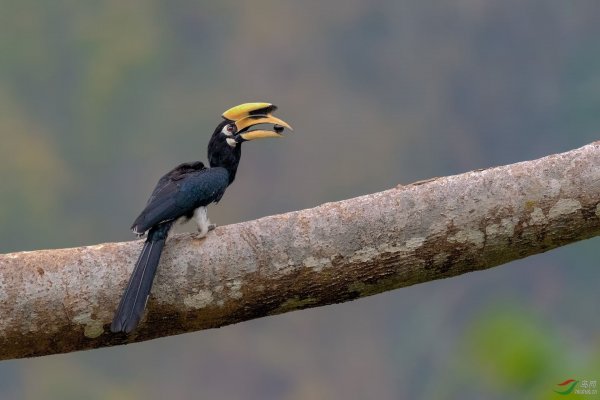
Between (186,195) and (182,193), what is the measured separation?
0.01 metres

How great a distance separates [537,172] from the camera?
8.45ft

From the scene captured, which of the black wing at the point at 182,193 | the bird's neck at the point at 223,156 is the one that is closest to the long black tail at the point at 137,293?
the black wing at the point at 182,193

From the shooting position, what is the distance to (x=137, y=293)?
2.45 metres

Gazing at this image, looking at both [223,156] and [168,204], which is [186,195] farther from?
[223,156]

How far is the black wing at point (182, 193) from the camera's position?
2.82 m

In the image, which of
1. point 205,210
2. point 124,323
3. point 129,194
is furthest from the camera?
point 129,194

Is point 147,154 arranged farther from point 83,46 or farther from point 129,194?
point 83,46

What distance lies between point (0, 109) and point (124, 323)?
6808 mm

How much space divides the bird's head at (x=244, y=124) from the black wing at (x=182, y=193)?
18 cm

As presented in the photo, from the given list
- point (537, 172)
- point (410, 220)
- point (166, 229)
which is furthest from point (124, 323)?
point (537, 172)

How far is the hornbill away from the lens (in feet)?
8.05

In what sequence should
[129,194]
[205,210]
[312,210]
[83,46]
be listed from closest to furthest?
[312,210]
[205,210]
[129,194]
[83,46]

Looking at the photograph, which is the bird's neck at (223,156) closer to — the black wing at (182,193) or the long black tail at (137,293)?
the black wing at (182,193)

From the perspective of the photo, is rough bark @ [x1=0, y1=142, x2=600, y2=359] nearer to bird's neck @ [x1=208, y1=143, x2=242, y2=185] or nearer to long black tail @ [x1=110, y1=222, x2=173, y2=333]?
long black tail @ [x1=110, y1=222, x2=173, y2=333]
